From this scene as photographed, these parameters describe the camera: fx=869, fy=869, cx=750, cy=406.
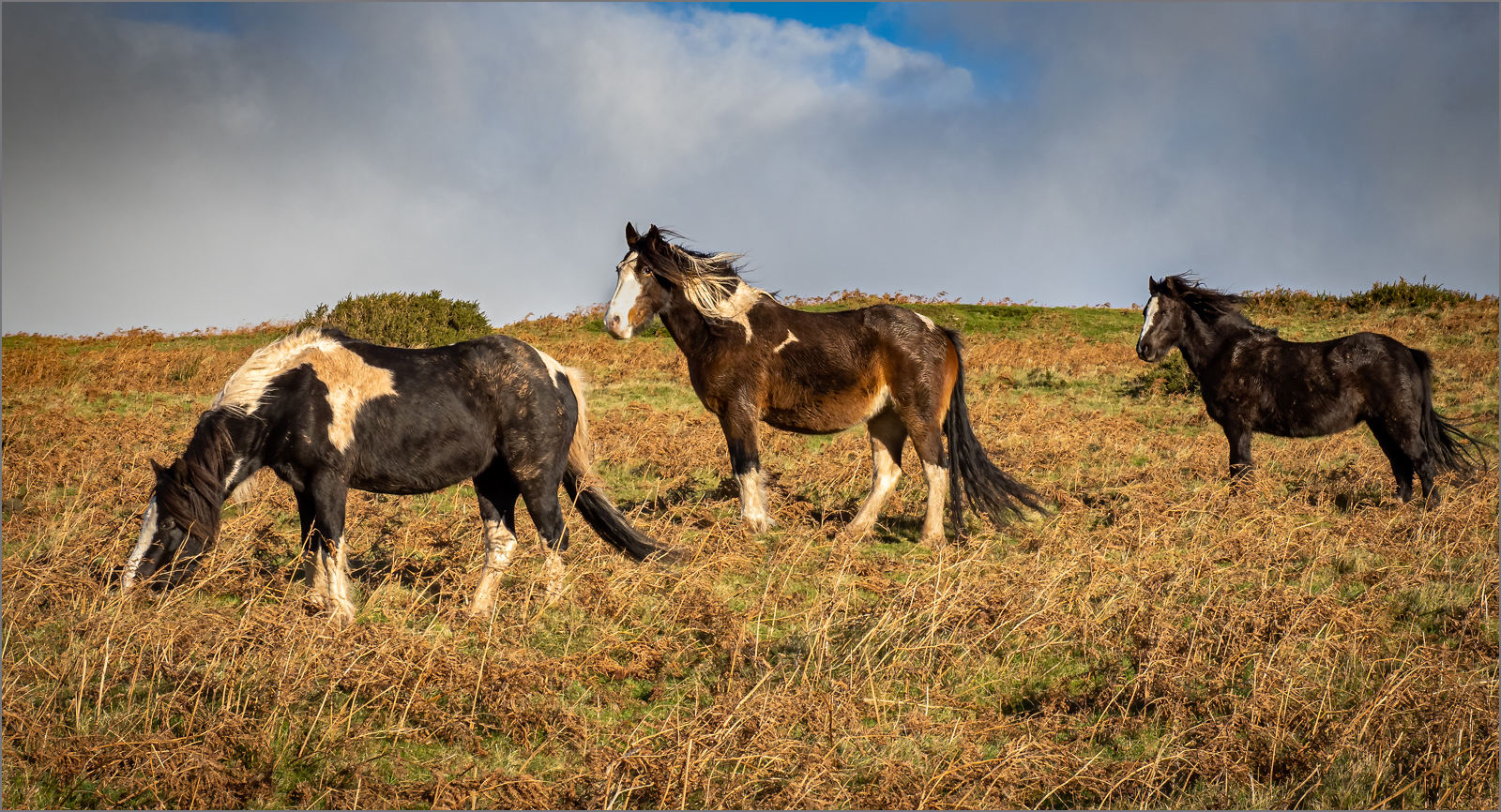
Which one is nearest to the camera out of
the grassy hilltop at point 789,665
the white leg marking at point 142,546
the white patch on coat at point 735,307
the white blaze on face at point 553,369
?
the grassy hilltop at point 789,665

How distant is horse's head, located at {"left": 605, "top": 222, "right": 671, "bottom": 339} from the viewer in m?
7.97

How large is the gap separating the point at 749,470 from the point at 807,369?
1.08 m

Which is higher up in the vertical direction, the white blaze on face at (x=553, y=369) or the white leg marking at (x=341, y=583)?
the white blaze on face at (x=553, y=369)

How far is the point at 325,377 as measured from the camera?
18.0 ft

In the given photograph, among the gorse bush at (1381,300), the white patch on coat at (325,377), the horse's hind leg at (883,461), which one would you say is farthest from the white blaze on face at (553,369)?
the gorse bush at (1381,300)

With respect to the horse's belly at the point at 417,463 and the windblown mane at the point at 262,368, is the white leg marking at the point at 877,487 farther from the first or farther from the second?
the windblown mane at the point at 262,368

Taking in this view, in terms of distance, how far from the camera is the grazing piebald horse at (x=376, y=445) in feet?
16.7

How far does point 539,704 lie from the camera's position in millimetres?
4027

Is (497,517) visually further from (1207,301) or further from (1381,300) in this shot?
(1381,300)

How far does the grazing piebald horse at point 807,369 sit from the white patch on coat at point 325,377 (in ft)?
8.53

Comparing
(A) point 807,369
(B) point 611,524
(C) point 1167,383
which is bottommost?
(B) point 611,524

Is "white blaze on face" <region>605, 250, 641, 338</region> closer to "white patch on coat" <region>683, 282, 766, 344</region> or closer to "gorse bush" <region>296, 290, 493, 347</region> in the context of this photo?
"white patch on coat" <region>683, 282, 766, 344</region>

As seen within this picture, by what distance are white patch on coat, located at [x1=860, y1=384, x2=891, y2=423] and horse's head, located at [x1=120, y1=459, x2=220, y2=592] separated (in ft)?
17.1

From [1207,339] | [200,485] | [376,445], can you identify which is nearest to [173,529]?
[200,485]
